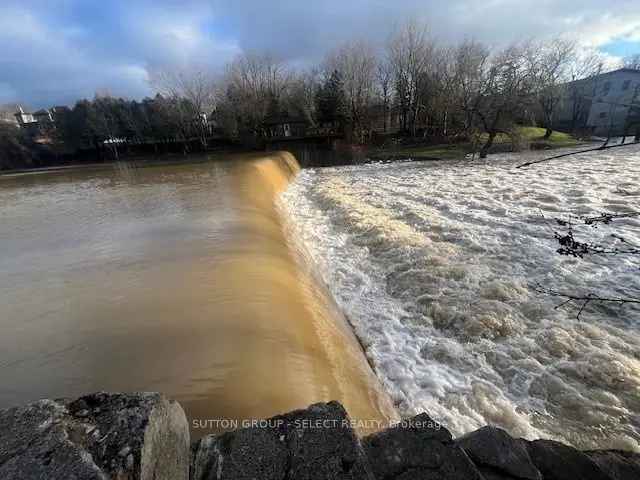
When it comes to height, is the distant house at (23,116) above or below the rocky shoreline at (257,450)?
above

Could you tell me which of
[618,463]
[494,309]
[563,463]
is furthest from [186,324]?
[494,309]

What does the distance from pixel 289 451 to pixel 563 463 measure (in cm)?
143

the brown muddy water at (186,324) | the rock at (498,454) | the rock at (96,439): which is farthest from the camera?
the brown muddy water at (186,324)

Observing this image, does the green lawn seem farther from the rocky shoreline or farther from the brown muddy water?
the rocky shoreline

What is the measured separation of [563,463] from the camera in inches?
65.0

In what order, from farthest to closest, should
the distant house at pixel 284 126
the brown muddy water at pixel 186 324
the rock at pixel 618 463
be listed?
1. the distant house at pixel 284 126
2. the brown muddy water at pixel 186 324
3. the rock at pixel 618 463

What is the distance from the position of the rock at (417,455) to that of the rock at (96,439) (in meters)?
0.92

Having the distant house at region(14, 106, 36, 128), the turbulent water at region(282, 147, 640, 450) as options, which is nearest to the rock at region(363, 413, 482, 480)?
the turbulent water at region(282, 147, 640, 450)

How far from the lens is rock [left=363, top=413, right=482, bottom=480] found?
1.50m

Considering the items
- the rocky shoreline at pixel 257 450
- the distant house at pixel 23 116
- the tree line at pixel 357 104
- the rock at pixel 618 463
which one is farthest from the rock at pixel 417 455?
the distant house at pixel 23 116

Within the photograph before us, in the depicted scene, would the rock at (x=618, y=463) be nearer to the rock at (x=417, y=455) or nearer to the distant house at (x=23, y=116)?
the rock at (x=417, y=455)

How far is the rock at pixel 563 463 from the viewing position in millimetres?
1605

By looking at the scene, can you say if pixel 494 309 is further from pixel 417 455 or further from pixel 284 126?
pixel 284 126

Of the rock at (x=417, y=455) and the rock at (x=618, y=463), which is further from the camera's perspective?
the rock at (x=618, y=463)
